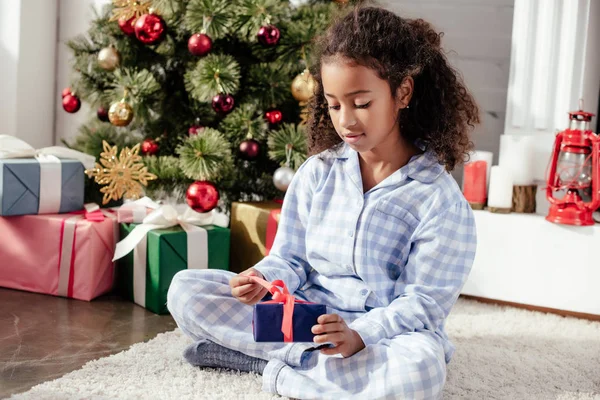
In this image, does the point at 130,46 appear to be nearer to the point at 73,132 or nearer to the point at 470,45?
the point at 73,132

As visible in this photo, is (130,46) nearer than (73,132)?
Yes

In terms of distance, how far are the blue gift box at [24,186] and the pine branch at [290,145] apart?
533mm

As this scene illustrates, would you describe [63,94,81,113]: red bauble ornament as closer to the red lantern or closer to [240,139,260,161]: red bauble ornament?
[240,139,260,161]: red bauble ornament

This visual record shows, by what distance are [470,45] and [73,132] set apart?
4.61 ft

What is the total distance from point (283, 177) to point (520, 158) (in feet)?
2.15

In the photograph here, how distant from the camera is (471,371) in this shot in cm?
153

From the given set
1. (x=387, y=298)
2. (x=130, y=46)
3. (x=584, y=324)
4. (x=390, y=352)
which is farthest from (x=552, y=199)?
(x=130, y=46)

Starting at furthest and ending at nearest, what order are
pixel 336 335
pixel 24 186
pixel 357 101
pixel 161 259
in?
pixel 24 186 < pixel 161 259 < pixel 357 101 < pixel 336 335

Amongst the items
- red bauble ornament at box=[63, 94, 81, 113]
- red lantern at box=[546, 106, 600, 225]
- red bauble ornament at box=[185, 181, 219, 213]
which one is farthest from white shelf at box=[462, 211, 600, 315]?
red bauble ornament at box=[63, 94, 81, 113]

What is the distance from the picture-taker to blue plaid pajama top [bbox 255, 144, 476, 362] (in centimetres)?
134

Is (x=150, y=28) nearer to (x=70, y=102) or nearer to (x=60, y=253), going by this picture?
(x=70, y=102)

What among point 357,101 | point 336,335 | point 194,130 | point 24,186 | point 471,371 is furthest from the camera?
point 194,130

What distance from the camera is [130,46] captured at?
2.21m

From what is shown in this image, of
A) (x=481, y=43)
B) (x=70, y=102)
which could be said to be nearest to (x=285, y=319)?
(x=70, y=102)
